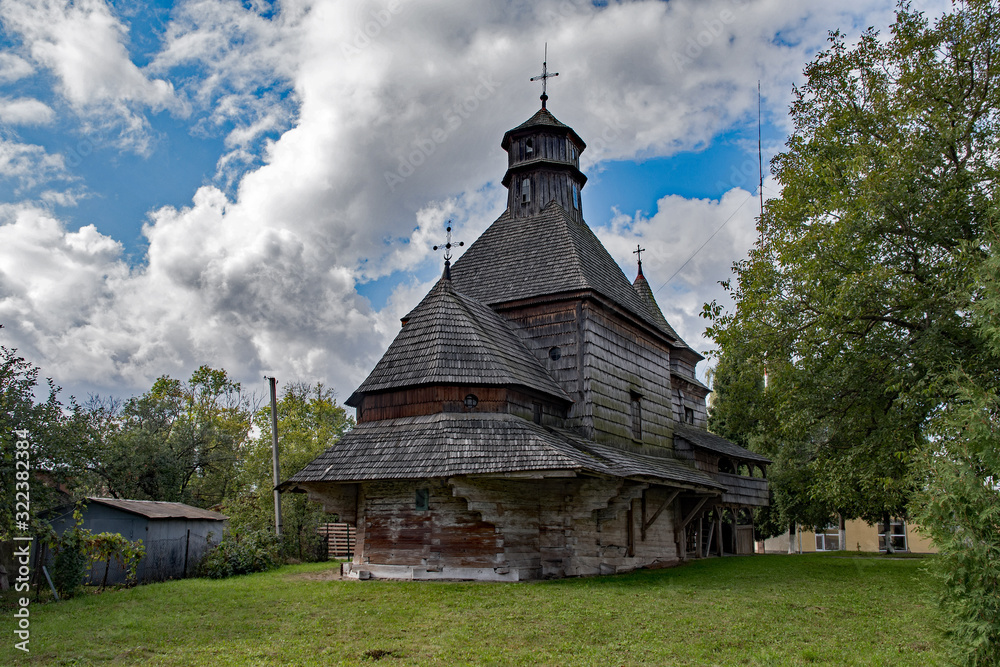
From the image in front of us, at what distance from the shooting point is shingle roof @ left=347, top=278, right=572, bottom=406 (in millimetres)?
15188

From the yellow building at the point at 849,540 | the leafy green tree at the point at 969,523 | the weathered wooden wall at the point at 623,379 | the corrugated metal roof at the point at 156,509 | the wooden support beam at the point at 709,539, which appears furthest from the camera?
the yellow building at the point at 849,540

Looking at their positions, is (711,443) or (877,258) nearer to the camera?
(877,258)

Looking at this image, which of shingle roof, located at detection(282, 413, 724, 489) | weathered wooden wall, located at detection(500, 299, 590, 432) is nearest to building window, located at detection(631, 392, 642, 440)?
weathered wooden wall, located at detection(500, 299, 590, 432)

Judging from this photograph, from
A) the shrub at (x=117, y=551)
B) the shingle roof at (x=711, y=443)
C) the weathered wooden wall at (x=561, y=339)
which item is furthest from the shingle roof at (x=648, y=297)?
the shrub at (x=117, y=551)

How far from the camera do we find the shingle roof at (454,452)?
42.9 feet

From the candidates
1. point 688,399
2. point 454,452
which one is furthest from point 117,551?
point 688,399

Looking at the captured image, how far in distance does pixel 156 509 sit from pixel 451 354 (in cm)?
824

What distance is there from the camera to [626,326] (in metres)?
20.2

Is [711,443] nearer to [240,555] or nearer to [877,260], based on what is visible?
[877,260]

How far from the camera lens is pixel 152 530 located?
15539mm

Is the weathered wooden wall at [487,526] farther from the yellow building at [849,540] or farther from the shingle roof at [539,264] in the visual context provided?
the yellow building at [849,540]

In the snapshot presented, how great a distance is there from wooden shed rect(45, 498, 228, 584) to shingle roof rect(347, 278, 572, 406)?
521cm

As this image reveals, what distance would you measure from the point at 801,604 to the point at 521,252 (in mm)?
12758

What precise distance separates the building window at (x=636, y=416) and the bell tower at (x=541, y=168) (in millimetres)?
6700
